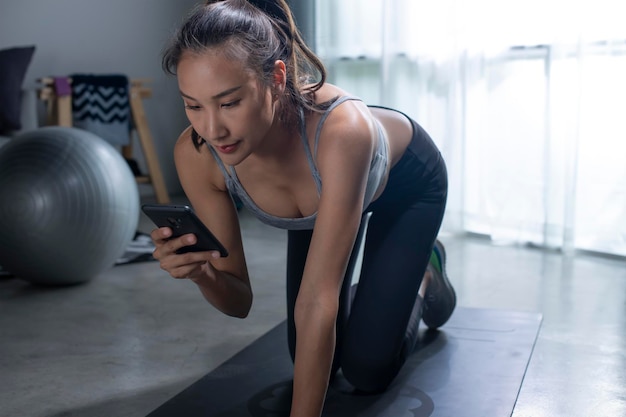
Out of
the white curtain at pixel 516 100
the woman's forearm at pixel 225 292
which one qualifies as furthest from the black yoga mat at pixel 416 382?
the white curtain at pixel 516 100

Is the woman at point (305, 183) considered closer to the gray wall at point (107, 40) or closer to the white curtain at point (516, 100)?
the white curtain at point (516, 100)

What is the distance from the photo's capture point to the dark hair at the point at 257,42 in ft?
4.18

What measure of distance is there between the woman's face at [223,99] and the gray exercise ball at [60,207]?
4.98 ft

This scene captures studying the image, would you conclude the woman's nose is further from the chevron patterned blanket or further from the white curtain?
the chevron patterned blanket

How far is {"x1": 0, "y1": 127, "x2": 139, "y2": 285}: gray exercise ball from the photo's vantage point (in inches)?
104

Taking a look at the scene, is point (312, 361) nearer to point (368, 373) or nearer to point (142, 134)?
point (368, 373)

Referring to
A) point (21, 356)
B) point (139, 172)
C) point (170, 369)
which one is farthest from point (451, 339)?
point (139, 172)

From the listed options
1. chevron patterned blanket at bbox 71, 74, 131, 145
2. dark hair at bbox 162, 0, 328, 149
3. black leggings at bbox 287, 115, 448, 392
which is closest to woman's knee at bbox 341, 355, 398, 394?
black leggings at bbox 287, 115, 448, 392

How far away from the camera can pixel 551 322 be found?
2379 mm

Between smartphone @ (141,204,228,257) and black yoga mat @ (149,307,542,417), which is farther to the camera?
black yoga mat @ (149,307,542,417)

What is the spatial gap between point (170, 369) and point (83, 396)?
25 cm

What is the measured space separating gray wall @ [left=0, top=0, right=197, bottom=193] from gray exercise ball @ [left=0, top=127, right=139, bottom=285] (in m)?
1.71

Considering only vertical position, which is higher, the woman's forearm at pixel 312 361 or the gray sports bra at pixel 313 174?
the gray sports bra at pixel 313 174

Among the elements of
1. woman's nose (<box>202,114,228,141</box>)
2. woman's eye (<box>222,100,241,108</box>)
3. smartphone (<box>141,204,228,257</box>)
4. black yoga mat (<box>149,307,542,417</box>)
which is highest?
woman's eye (<box>222,100,241,108</box>)
